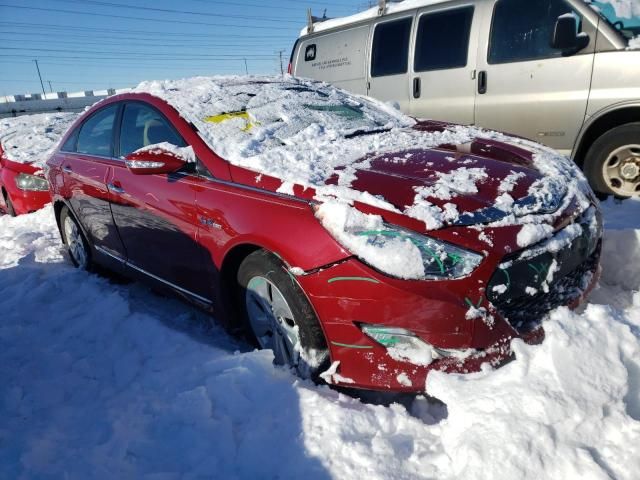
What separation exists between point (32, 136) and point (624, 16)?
725cm

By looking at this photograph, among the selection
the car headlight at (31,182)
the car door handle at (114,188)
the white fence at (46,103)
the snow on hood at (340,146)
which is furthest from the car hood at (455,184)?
the white fence at (46,103)

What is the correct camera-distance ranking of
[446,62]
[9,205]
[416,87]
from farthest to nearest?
1. [9,205]
2. [416,87]
3. [446,62]

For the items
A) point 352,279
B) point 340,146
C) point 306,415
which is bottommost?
point 306,415

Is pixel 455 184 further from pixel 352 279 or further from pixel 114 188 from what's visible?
pixel 114 188

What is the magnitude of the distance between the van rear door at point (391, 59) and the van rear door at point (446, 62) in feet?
0.45

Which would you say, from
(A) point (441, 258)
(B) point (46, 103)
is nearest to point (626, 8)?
(A) point (441, 258)

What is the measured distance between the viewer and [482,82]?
4.96 metres

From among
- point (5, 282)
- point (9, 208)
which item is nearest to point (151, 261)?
point (5, 282)

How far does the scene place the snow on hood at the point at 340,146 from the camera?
2014mm

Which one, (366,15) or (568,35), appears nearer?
(568,35)

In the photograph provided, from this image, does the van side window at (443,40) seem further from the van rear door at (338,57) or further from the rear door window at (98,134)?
the rear door window at (98,134)

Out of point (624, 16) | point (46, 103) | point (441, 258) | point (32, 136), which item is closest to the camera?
point (441, 258)

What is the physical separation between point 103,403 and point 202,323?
3.02ft

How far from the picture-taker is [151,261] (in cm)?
313
